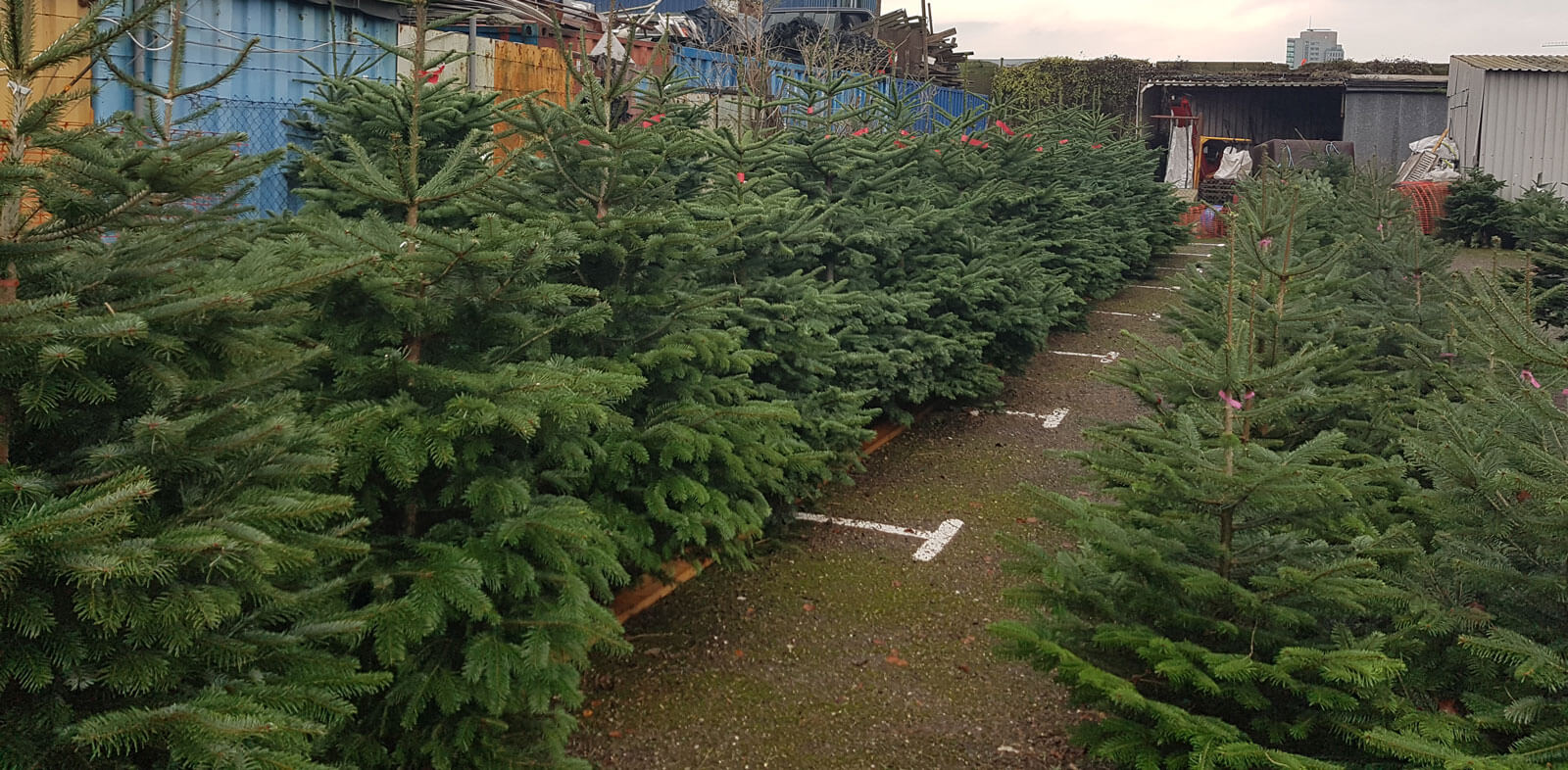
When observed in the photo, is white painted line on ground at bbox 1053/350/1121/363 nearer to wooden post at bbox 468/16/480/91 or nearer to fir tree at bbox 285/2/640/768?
wooden post at bbox 468/16/480/91

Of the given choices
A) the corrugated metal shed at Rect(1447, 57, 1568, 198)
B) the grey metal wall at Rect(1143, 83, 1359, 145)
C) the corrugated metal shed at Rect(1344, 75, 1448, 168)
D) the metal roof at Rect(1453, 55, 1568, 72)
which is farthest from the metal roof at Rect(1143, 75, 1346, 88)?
the corrugated metal shed at Rect(1447, 57, 1568, 198)

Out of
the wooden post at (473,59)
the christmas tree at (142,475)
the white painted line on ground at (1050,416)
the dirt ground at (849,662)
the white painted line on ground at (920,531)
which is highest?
the wooden post at (473,59)

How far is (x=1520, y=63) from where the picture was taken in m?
25.0

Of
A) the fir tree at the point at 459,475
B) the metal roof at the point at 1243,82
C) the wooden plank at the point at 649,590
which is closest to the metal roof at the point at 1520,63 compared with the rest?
the metal roof at the point at 1243,82

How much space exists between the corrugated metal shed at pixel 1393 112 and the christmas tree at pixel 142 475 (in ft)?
105

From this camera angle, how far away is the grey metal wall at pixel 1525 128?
24078 mm

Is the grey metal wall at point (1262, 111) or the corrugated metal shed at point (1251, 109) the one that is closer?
the corrugated metal shed at point (1251, 109)

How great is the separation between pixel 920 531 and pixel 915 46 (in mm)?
22022

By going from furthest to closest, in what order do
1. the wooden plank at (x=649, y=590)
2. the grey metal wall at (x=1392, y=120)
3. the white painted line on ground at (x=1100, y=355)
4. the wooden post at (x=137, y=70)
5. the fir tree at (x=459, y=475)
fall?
the grey metal wall at (x=1392, y=120), the white painted line on ground at (x=1100, y=355), the wooden post at (x=137, y=70), the wooden plank at (x=649, y=590), the fir tree at (x=459, y=475)

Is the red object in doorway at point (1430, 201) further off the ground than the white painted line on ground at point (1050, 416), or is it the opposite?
the red object in doorway at point (1430, 201)

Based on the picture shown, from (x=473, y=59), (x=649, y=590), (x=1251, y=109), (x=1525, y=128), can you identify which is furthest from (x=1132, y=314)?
(x=1251, y=109)

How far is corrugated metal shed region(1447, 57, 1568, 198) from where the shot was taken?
24078mm

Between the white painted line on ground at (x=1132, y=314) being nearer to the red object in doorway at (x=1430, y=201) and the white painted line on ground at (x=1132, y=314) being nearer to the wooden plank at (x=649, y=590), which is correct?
the red object in doorway at (x=1430, y=201)

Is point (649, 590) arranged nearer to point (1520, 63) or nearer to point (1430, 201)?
point (1430, 201)
